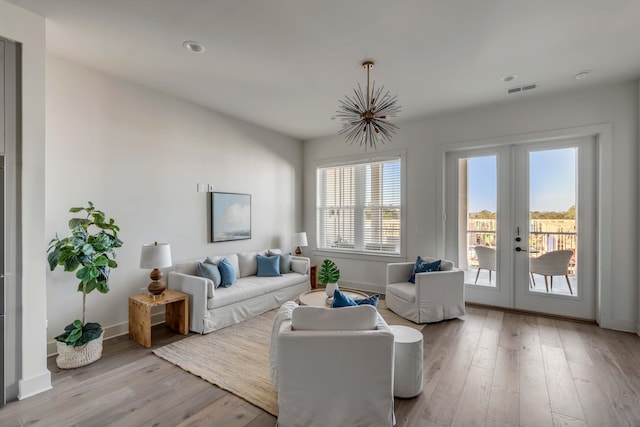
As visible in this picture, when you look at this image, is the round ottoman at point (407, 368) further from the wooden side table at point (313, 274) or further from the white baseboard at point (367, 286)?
the wooden side table at point (313, 274)

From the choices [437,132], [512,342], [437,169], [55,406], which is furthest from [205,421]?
[437,132]

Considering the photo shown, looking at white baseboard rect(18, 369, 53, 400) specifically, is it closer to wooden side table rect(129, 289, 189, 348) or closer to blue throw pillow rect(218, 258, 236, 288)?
wooden side table rect(129, 289, 189, 348)

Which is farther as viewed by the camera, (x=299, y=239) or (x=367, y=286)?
(x=299, y=239)

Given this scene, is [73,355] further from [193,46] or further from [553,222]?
[553,222]

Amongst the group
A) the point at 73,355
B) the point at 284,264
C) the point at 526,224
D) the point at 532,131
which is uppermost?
the point at 532,131

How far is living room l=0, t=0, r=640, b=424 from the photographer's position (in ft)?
7.86

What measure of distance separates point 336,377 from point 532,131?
13.8 feet

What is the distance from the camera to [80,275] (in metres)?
2.77

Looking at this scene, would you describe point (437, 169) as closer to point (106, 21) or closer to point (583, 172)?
point (583, 172)

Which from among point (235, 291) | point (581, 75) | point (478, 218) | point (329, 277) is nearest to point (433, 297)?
point (329, 277)

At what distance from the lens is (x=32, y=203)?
7.79ft

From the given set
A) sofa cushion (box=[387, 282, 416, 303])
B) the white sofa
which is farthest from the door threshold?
the white sofa

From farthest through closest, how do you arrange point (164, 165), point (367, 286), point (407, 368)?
1. point (367, 286)
2. point (164, 165)
3. point (407, 368)

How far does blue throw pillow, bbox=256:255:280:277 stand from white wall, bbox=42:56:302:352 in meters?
0.54
